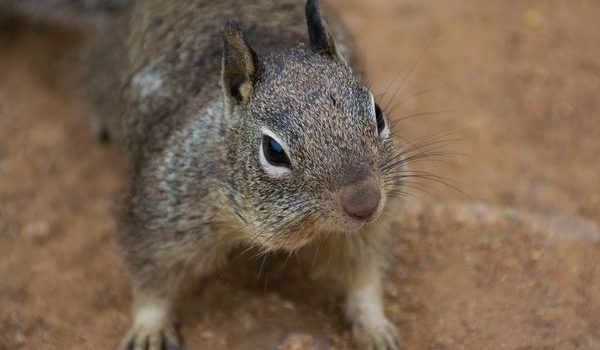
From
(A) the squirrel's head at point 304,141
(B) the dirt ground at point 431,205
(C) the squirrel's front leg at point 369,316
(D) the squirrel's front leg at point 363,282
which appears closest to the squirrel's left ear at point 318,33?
(A) the squirrel's head at point 304,141

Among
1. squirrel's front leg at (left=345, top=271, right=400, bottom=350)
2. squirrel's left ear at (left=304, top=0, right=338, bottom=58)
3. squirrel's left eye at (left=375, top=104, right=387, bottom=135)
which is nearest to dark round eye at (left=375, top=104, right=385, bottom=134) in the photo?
squirrel's left eye at (left=375, top=104, right=387, bottom=135)

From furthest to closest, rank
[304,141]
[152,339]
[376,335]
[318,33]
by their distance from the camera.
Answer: [152,339] < [376,335] < [318,33] < [304,141]

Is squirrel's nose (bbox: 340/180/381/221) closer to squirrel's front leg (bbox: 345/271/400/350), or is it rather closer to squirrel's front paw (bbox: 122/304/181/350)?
squirrel's front leg (bbox: 345/271/400/350)

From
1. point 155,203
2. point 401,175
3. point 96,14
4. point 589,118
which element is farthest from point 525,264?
point 96,14

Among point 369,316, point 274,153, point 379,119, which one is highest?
point 379,119

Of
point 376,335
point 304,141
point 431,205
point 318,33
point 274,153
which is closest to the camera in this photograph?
point 304,141

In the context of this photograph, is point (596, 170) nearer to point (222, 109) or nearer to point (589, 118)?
point (589, 118)

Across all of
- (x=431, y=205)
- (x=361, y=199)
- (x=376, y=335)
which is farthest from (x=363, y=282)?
(x=361, y=199)

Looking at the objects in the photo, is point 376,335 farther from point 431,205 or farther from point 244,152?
point 244,152
